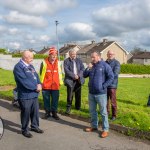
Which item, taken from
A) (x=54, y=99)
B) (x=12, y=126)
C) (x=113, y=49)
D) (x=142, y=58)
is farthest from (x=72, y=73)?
(x=142, y=58)

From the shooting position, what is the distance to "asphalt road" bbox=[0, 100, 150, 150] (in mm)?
6648

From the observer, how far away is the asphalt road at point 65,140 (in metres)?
6.65

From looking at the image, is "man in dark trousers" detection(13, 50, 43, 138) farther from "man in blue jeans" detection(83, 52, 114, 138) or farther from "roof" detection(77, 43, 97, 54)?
"roof" detection(77, 43, 97, 54)

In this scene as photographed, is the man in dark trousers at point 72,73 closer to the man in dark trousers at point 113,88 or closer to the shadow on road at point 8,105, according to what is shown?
the man in dark trousers at point 113,88

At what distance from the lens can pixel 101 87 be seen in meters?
7.38

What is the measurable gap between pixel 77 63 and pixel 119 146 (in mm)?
3525

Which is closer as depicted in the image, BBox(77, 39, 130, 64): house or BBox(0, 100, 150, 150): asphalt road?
BBox(0, 100, 150, 150): asphalt road

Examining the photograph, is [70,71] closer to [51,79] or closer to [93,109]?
[51,79]

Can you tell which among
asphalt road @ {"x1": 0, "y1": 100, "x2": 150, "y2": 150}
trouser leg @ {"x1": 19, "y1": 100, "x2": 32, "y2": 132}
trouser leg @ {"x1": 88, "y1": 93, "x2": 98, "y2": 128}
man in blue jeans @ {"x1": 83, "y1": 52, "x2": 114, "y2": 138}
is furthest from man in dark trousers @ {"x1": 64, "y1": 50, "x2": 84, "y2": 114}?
trouser leg @ {"x1": 19, "y1": 100, "x2": 32, "y2": 132}

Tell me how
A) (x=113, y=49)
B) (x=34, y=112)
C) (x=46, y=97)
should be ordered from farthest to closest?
(x=113, y=49) < (x=46, y=97) < (x=34, y=112)

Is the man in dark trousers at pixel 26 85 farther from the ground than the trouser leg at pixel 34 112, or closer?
farther from the ground

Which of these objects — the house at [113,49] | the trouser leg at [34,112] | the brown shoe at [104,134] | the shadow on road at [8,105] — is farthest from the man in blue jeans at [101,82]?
the house at [113,49]

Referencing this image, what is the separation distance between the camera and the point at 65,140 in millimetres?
7125

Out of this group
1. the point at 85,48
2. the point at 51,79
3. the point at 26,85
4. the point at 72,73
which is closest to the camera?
the point at 26,85
